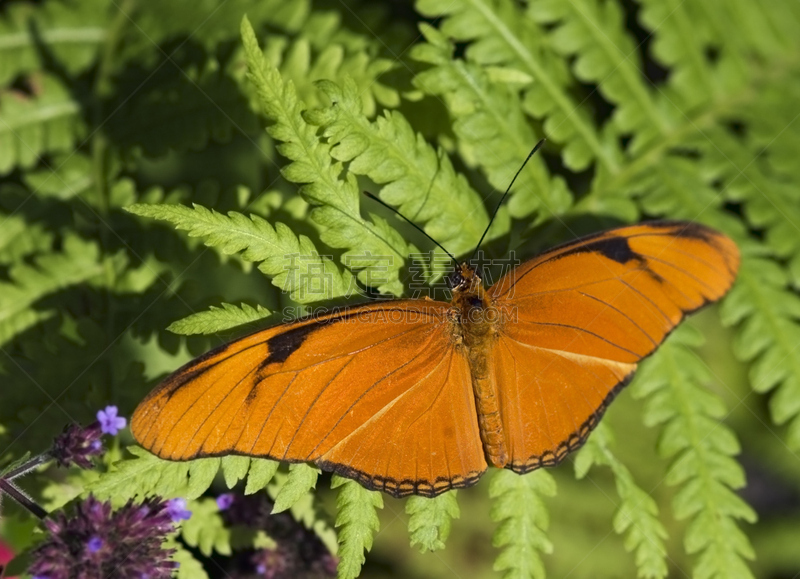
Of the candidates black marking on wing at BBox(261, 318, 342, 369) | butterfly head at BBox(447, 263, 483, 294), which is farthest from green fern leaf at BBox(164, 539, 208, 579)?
butterfly head at BBox(447, 263, 483, 294)

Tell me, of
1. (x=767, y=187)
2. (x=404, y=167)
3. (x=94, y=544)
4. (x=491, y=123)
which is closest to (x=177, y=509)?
(x=94, y=544)

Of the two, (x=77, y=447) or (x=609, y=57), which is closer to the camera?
(x=77, y=447)

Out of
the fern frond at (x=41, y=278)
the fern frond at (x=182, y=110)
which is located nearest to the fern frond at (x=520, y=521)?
the fern frond at (x=182, y=110)

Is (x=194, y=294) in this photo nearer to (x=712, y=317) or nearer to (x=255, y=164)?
(x=255, y=164)

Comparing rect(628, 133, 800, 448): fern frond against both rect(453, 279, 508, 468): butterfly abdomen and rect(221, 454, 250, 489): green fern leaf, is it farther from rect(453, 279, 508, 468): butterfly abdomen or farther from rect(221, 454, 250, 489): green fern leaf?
rect(221, 454, 250, 489): green fern leaf

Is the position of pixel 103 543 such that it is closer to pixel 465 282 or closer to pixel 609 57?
pixel 465 282

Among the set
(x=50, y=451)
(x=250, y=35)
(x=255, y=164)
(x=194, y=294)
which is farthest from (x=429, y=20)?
(x=50, y=451)
